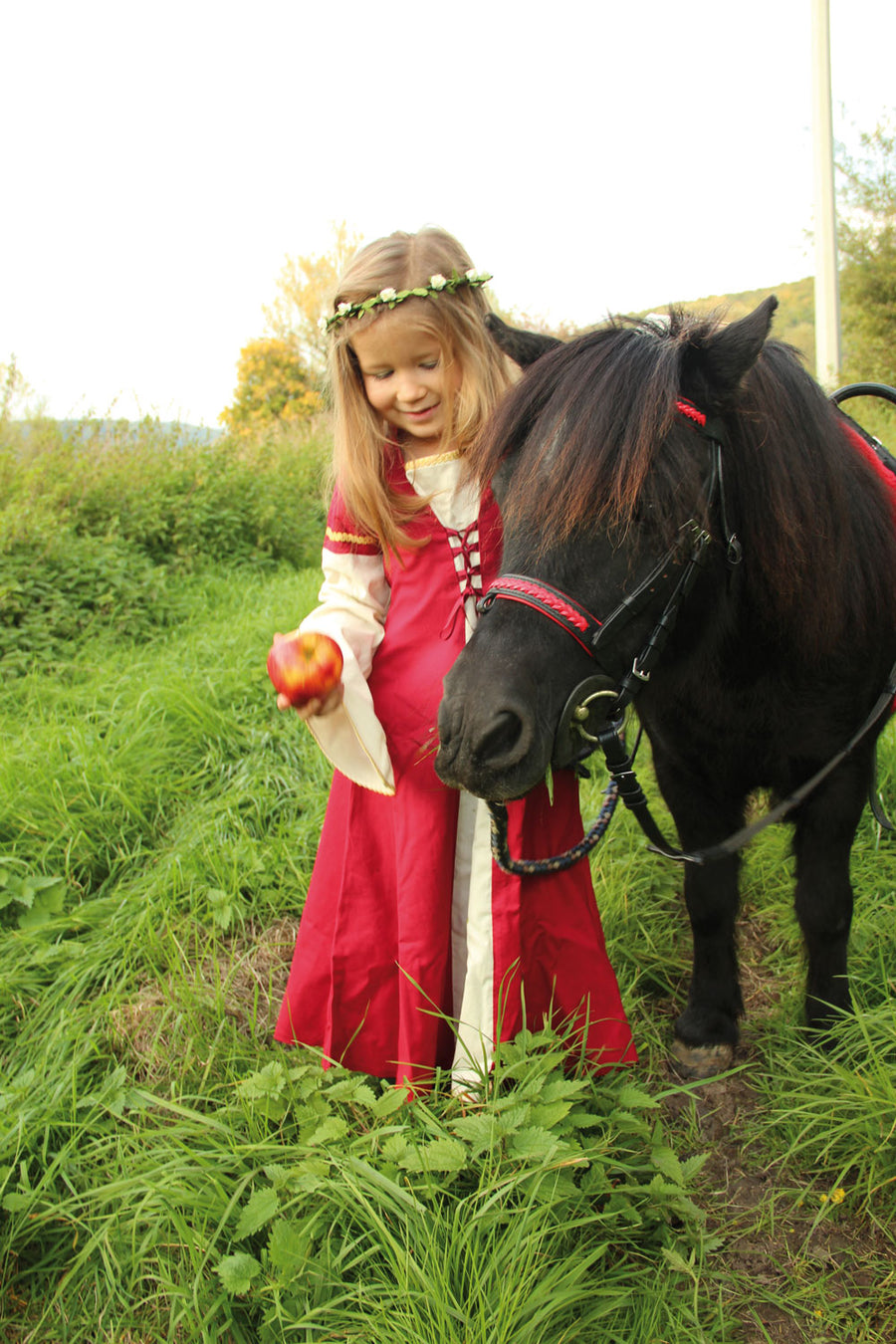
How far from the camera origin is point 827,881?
202 centimetres

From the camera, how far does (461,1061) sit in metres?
1.78

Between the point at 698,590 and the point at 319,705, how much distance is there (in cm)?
76

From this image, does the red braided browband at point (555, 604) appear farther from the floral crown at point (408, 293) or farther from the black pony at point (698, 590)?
the floral crown at point (408, 293)

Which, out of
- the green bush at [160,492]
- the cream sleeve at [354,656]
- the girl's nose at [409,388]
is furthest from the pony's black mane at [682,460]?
the green bush at [160,492]

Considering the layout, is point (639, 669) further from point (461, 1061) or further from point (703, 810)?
point (461, 1061)

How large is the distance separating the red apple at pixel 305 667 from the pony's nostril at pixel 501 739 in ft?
1.55

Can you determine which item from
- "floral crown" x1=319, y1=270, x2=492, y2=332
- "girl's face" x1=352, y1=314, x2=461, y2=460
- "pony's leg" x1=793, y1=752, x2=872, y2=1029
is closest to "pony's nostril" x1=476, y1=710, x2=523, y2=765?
"girl's face" x1=352, y1=314, x2=461, y2=460

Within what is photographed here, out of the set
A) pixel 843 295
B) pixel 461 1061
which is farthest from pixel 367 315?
pixel 843 295

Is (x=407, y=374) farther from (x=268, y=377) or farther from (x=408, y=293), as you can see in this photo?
(x=268, y=377)

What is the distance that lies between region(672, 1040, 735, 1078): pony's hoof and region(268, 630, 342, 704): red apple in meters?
1.44

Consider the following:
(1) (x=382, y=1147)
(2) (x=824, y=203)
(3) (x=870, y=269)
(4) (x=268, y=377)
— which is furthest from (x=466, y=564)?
(4) (x=268, y=377)

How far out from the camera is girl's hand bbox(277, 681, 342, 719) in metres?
1.62

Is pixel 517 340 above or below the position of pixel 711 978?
above

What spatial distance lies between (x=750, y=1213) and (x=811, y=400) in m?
1.73
